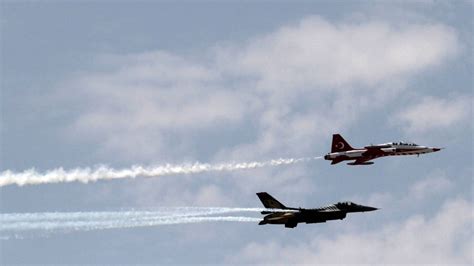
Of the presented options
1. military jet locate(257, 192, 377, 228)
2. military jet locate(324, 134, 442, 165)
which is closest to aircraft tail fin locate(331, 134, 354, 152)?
military jet locate(324, 134, 442, 165)

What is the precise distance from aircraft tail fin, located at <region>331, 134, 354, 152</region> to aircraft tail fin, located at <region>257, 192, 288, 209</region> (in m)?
15.2

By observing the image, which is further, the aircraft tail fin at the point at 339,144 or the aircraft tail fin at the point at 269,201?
the aircraft tail fin at the point at 339,144

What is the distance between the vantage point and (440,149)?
14950cm

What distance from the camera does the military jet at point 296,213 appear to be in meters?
134

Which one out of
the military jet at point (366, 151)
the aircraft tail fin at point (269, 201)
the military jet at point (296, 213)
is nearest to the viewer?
the military jet at point (296, 213)

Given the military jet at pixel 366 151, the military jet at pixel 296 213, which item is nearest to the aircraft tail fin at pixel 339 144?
the military jet at pixel 366 151

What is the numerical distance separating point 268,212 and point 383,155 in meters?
24.9

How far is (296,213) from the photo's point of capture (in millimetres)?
134500

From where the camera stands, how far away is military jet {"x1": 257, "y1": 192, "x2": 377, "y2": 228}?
438 feet

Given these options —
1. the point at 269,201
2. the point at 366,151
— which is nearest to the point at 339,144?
the point at 366,151

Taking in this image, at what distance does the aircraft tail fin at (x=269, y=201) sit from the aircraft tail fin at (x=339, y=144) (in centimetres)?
1517

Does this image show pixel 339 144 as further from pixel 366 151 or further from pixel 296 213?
pixel 296 213

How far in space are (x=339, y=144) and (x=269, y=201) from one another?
55.5 ft

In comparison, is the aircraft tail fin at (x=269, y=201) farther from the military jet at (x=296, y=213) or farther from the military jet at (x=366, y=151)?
the military jet at (x=366, y=151)
